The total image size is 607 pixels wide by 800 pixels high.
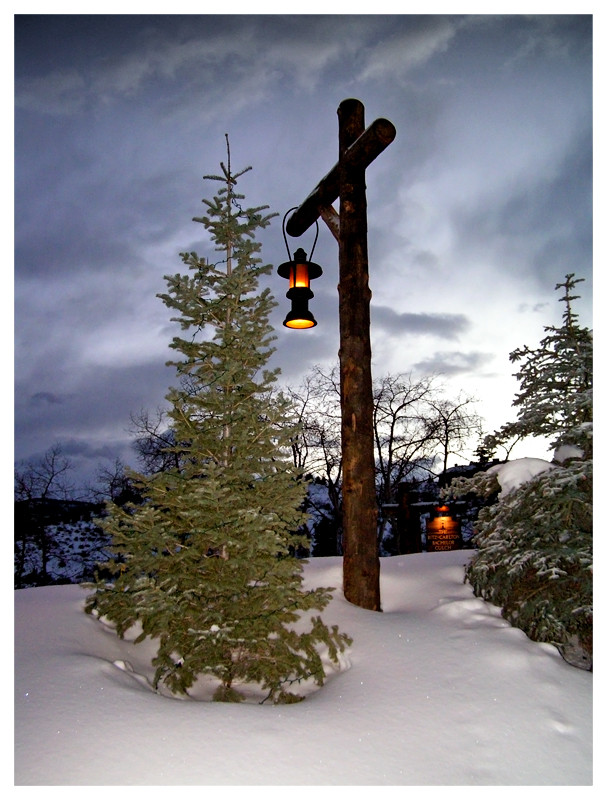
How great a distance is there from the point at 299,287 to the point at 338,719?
4.61 metres

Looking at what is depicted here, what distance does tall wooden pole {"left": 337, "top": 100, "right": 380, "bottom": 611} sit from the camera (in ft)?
17.9

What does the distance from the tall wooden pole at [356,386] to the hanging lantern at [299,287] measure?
0.41 m

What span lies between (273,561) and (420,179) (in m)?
6.46

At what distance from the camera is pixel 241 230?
4684mm

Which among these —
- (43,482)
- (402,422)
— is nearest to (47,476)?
(43,482)

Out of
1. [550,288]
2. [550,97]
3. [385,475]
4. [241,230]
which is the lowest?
[385,475]

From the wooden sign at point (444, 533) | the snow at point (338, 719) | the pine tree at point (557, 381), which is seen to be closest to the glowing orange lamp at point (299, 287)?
the pine tree at point (557, 381)

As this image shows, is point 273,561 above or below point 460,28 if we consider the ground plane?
below

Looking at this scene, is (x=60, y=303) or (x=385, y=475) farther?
(x=385, y=475)

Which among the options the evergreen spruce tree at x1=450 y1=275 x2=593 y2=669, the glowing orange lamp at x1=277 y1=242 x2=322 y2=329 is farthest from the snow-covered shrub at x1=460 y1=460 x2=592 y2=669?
the glowing orange lamp at x1=277 y1=242 x2=322 y2=329

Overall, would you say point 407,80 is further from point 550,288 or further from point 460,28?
point 550,288

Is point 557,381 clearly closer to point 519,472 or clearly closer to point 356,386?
point 519,472

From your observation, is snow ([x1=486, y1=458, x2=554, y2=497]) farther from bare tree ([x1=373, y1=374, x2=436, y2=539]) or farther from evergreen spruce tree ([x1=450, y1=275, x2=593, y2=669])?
bare tree ([x1=373, y1=374, x2=436, y2=539])
